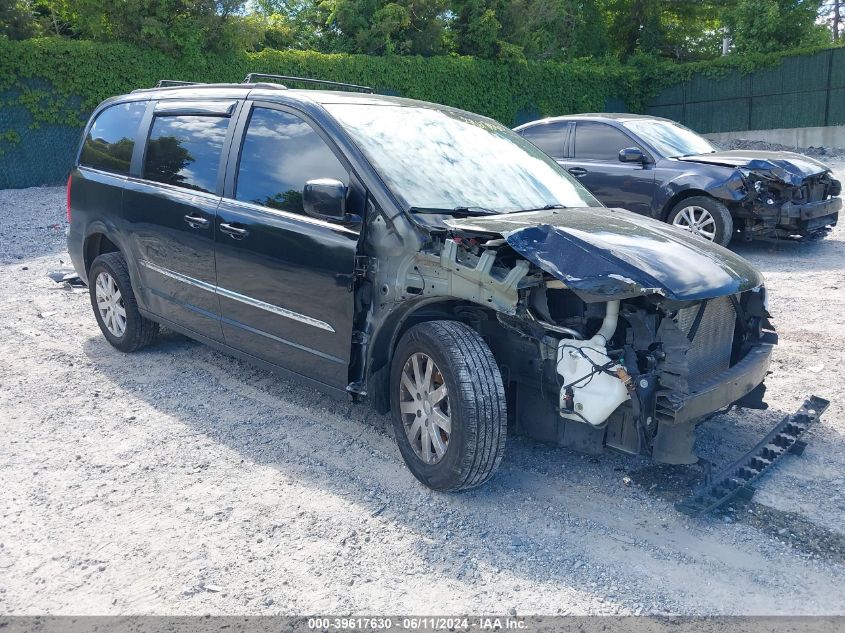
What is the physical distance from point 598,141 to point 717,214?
185 centimetres

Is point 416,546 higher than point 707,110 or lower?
lower

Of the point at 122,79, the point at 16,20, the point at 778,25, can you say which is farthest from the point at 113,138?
the point at 778,25

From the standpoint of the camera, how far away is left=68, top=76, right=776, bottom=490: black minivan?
3465mm

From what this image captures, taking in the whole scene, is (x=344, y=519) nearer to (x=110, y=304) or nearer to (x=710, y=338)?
(x=710, y=338)

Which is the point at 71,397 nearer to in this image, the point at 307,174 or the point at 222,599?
the point at 307,174

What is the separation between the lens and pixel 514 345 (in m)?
3.79

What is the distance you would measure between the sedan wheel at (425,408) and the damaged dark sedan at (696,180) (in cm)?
490

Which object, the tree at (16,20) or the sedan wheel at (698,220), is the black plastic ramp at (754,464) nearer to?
the sedan wheel at (698,220)

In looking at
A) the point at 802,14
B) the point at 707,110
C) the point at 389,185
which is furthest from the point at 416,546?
the point at 802,14

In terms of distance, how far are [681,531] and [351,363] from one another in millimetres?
1837

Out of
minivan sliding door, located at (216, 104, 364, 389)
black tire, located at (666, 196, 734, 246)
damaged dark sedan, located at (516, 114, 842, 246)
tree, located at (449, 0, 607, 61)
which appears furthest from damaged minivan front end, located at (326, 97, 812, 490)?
tree, located at (449, 0, 607, 61)

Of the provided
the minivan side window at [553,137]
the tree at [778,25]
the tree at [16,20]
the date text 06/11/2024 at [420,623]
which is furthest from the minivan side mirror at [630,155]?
the tree at [778,25]

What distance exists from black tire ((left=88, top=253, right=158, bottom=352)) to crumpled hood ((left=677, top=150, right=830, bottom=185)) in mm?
6633

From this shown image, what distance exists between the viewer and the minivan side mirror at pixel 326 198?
3859 mm
